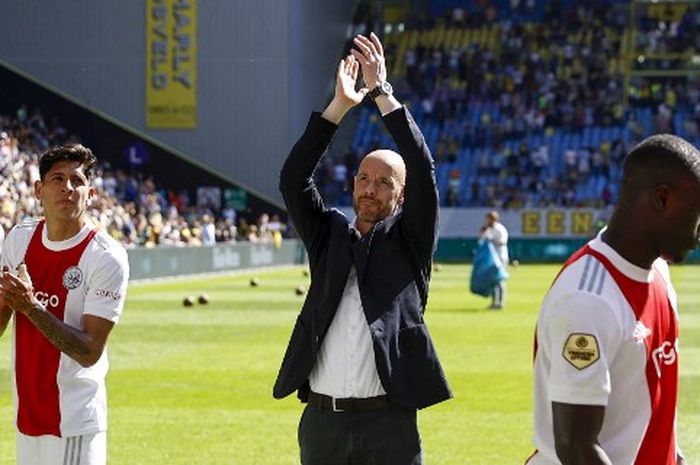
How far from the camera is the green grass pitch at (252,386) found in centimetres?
1404

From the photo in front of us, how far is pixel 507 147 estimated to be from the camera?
227ft

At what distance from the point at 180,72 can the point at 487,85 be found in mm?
17994

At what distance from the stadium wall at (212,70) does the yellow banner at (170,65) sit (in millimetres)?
225

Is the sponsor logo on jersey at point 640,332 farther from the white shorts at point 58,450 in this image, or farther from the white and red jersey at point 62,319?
the white shorts at point 58,450

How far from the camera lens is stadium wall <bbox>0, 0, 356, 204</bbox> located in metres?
59.5

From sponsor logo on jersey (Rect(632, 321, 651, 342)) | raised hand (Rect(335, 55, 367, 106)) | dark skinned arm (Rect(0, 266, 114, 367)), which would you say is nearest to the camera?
sponsor logo on jersey (Rect(632, 321, 651, 342))

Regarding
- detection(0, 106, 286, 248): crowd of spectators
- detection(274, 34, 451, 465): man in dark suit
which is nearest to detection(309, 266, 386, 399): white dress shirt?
detection(274, 34, 451, 465): man in dark suit

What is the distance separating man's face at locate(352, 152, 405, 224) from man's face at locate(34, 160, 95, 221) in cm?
125

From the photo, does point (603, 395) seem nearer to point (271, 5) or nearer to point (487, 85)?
point (271, 5)

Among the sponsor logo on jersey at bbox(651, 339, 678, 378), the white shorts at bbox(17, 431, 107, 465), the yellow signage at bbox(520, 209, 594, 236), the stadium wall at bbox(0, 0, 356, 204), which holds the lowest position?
the yellow signage at bbox(520, 209, 594, 236)

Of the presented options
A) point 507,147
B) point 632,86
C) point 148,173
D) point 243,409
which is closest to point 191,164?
point 148,173

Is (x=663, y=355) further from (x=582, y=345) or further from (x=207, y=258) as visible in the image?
(x=207, y=258)

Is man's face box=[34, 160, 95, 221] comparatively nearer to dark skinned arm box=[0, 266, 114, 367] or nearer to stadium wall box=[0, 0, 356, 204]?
dark skinned arm box=[0, 266, 114, 367]

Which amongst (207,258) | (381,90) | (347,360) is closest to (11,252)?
(347,360)
